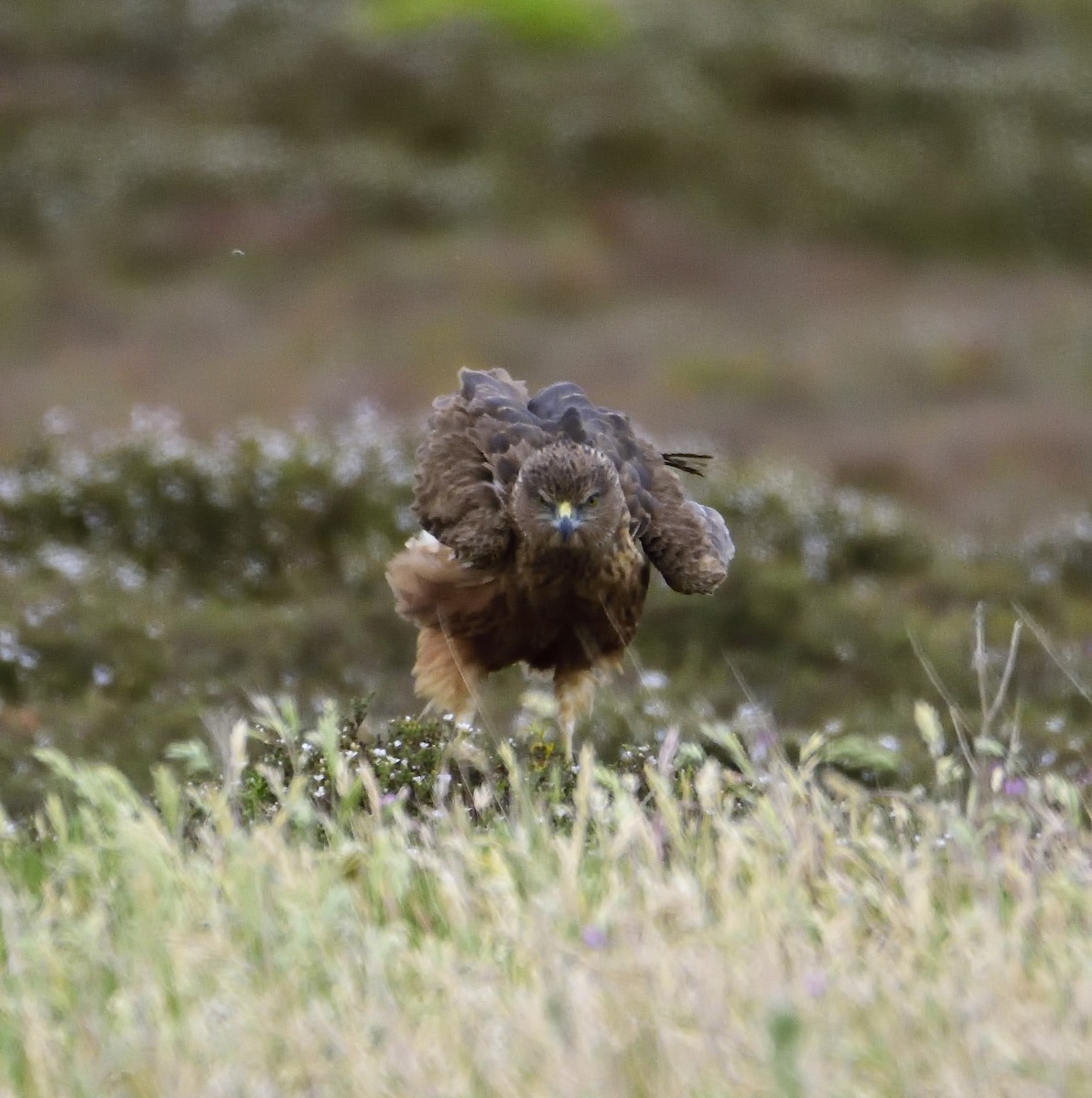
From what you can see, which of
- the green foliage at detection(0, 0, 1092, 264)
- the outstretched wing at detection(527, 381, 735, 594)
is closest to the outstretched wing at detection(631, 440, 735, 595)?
the outstretched wing at detection(527, 381, 735, 594)

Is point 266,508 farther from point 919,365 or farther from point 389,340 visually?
point 919,365

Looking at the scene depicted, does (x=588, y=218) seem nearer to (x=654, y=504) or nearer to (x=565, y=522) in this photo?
(x=654, y=504)

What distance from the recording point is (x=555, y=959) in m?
2.96

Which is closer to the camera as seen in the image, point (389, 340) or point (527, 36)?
point (389, 340)

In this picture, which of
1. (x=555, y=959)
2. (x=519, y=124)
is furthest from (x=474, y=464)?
(x=519, y=124)

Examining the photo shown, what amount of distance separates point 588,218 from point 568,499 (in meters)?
20.0

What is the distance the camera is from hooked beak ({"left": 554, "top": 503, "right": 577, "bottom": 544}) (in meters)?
5.86

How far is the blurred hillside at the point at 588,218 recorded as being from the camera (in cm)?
2027

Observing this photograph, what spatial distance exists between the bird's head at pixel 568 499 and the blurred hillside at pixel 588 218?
11.9 metres

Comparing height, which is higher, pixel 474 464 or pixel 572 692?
pixel 474 464

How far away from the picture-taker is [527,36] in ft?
95.0

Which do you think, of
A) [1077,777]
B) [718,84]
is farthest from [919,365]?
[1077,777]

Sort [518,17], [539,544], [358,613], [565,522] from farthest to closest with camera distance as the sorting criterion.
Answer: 1. [518,17]
2. [358,613]
3. [539,544]
4. [565,522]

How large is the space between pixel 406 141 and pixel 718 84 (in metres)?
5.20
